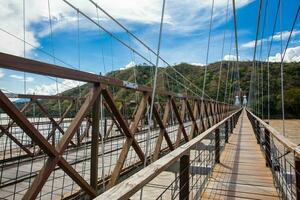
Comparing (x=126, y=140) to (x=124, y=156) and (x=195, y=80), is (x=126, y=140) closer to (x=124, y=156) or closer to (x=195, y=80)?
(x=124, y=156)

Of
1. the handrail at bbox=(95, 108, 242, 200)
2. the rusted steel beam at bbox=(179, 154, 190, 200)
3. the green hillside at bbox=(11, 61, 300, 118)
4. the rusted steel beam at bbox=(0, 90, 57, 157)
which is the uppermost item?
the green hillside at bbox=(11, 61, 300, 118)

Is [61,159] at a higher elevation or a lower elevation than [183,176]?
higher

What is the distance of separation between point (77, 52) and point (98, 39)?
61cm

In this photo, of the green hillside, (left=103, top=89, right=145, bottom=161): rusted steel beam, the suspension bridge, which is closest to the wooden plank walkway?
the suspension bridge

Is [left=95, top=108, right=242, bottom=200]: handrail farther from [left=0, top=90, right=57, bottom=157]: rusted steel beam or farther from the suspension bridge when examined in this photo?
[left=0, top=90, right=57, bottom=157]: rusted steel beam

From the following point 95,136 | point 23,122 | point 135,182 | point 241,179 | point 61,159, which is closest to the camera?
point 135,182

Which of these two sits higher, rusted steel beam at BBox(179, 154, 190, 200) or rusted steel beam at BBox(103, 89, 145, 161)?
rusted steel beam at BBox(103, 89, 145, 161)

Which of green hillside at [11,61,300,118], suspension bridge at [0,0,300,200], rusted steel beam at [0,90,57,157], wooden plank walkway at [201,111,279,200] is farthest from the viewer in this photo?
green hillside at [11,61,300,118]

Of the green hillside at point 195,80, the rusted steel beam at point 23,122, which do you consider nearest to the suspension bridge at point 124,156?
the rusted steel beam at point 23,122

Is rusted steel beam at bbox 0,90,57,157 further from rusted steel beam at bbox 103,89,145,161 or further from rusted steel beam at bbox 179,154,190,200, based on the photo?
rusted steel beam at bbox 179,154,190,200

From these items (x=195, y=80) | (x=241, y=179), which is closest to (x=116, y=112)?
(x=241, y=179)

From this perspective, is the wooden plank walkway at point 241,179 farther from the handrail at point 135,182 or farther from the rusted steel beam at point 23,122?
the rusted steel beam at point 23,122

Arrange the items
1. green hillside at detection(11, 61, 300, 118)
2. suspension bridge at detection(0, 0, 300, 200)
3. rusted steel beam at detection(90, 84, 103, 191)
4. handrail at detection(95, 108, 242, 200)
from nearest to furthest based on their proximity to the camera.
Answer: handrail at detection(95, 108, 242, 200)
suspension bridge at detection(0, 0, 300, 200)
rusted steel beam at detection(90, 84, 103, 191)
green hillside at detection(11, 61, 300, 118)

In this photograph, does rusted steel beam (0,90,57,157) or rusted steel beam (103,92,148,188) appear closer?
rusted steel beam (0,90,57,157)
